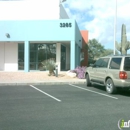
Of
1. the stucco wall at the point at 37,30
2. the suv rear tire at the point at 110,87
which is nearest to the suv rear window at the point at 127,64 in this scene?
the suv rear tire at the point at 110,87

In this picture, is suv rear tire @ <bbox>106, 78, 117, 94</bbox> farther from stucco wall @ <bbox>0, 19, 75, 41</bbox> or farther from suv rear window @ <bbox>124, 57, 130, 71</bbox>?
stucco wall @ <bbox>0, 19, 75, 41</bbox>

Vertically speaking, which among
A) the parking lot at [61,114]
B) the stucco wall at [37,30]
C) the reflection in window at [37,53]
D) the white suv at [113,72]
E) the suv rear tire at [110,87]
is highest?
the stucco wall at [37,30]

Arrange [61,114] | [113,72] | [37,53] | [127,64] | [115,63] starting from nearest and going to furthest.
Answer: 1. [61,114]
2. [127,64]
3. [113,72]
4. [115,63]
5. [37,53]

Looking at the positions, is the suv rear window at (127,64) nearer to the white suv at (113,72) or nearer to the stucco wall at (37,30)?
the white suv at (113,72)

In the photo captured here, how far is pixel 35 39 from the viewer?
22938mm

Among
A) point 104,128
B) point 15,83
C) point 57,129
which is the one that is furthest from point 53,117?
point 15,83

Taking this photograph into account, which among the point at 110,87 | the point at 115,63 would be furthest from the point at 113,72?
the point at 110,87

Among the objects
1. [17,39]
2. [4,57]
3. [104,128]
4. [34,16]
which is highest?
[34,16]

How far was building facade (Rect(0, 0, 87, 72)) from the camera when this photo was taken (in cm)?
2252

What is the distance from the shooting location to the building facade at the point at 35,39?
22516 mm

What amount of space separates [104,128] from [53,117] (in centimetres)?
162

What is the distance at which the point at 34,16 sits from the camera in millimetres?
26031

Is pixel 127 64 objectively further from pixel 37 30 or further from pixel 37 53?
pixel 37 53

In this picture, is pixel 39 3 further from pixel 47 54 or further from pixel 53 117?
pixel 53 117
